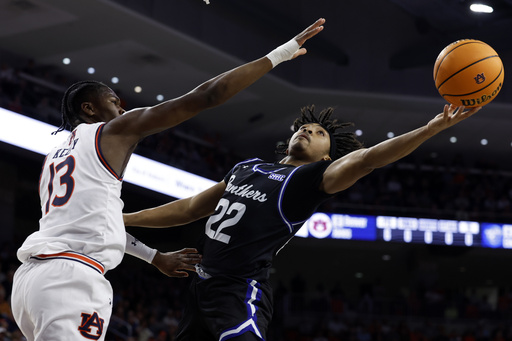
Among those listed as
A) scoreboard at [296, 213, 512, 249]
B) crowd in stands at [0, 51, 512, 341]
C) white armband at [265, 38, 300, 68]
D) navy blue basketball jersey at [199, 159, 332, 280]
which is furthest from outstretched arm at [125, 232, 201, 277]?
scoreboard at [296, 213, 512, 249]

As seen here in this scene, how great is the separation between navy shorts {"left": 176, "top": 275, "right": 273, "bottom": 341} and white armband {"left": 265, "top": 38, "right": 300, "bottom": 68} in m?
1.27

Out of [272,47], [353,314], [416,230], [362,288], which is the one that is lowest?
[353,314]

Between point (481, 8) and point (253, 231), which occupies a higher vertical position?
point (481, 8)

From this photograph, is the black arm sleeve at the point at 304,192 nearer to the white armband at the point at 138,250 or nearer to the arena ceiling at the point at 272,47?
the white armband at the point at 138,250

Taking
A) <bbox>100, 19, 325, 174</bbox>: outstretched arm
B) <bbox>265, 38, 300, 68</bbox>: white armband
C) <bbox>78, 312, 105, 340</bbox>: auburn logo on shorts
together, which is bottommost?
<bbox>78, 312, 105, 340</bbox>: auburn logo on shorts

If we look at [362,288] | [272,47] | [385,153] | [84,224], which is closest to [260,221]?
[385,153]

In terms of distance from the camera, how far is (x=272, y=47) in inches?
747

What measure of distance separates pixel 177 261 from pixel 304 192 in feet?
3.18

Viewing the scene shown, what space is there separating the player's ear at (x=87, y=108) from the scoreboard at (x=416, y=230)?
1591 cm

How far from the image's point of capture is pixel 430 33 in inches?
807

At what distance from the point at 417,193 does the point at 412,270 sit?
2681mm

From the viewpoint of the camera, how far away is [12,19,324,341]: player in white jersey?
339 cm

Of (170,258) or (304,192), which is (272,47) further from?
(304,192)

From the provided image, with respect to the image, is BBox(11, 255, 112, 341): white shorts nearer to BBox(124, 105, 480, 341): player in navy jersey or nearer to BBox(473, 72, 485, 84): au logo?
BBox(124, 105, 480, 341): player in navy jersey
